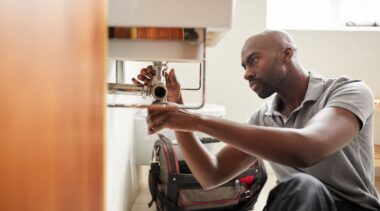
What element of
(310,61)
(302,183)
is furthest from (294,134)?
(310,61)

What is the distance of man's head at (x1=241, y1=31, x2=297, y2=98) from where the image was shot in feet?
3.74

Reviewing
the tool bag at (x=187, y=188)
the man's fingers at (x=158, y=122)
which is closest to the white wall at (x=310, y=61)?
the tool bag at (x=187, y=188)

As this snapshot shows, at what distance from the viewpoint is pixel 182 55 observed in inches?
28.6

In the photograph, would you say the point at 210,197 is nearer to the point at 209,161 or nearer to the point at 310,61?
the point at 209,161

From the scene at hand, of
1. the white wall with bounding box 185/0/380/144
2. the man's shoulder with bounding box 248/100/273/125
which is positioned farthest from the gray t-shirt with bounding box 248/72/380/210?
the white wall with bounding box 185/0/380/144

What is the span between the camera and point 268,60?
1136 mm

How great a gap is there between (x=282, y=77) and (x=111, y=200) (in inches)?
26.3

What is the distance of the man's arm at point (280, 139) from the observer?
0.76m

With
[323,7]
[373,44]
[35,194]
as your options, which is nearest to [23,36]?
[35,194]

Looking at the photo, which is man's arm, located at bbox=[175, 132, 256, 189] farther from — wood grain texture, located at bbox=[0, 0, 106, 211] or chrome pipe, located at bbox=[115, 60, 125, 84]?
wood grain texture, located at bbox=[0, 0, 106, 211]

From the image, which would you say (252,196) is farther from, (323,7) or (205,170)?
(323,7)

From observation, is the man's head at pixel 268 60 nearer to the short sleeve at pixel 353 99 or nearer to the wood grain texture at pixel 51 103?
the short sleeve at pixel 353 99

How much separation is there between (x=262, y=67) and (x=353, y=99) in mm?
290

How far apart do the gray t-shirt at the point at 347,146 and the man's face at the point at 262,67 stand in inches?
4.3
